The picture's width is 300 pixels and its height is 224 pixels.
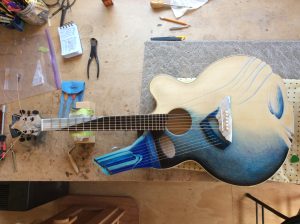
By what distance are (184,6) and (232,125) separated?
516 mm

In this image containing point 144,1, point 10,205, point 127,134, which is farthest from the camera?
point 10,205

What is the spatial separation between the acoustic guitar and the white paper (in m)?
0.30

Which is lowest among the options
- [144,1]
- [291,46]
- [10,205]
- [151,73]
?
[10,205]

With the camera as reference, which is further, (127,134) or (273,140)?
(127,134)

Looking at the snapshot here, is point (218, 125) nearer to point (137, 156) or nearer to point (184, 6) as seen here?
point (137, 156)

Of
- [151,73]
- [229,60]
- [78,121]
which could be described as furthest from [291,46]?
[78,121]

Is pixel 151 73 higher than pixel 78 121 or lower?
higher

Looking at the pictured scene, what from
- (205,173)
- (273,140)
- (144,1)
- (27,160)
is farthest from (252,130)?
(27,160)

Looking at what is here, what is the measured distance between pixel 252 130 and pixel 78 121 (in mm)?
547

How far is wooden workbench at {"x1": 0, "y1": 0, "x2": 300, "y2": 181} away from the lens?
986mm

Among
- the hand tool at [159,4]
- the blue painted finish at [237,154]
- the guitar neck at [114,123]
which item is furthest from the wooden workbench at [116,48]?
the blue painted finish at [237,154]

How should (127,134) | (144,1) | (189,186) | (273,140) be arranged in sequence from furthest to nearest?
(189,186)
(144,1)
(127,134)
(273,140)

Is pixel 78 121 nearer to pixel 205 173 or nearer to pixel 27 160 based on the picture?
pixel 27 160

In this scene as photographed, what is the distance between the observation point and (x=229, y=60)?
2.94 feet
